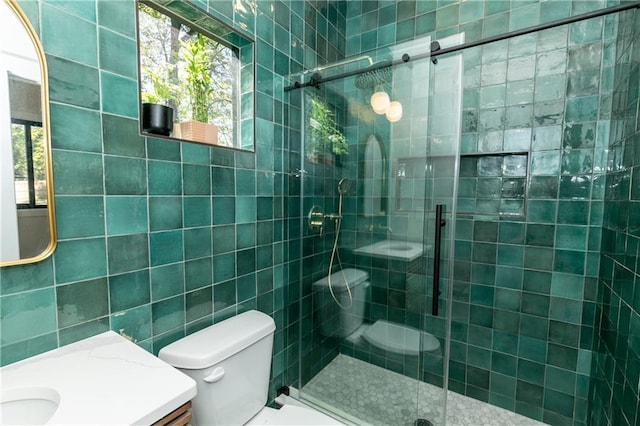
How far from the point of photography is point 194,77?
4.55ft

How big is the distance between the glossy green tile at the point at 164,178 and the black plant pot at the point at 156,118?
14cm

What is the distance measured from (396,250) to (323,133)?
867 mm

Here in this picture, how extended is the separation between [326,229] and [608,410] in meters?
1.70

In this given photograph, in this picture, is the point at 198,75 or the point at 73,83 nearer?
the point at 73,83

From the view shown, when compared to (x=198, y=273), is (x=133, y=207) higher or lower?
higher

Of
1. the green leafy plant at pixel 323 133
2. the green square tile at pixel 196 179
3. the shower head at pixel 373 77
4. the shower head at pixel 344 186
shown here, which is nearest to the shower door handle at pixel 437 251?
the shower head at pixel 344 186

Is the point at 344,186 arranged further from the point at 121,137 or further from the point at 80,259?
the point at 80,259

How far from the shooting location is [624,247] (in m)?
1.26

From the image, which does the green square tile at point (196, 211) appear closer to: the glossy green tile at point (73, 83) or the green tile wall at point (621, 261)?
the glossy green tile at point (73, 83)

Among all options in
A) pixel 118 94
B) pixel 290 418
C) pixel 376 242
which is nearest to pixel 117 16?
pixel 118 94

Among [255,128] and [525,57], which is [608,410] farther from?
[255,128]

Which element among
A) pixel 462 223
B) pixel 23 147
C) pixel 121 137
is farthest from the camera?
pixel 462 223

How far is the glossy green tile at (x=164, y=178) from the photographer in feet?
3.64

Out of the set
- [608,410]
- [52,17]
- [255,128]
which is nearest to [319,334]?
[255,128]
